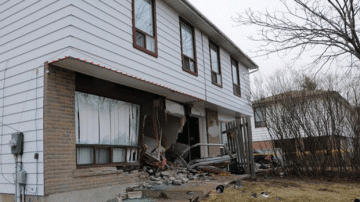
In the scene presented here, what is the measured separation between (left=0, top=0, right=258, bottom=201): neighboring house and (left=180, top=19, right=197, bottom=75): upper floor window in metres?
0.56

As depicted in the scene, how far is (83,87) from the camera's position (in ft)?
24.8

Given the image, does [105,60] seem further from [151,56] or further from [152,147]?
[152,147]

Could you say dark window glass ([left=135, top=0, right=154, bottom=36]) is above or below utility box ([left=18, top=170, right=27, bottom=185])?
above

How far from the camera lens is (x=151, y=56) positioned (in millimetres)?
9188

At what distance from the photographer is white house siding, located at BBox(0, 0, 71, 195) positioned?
6598 millimetres

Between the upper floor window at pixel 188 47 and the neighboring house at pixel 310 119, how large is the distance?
3226mm

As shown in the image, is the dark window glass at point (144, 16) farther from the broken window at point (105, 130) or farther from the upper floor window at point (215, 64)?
the upper floor window at point (215, 64)

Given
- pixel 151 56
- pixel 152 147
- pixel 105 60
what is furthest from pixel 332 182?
pixel 105 60

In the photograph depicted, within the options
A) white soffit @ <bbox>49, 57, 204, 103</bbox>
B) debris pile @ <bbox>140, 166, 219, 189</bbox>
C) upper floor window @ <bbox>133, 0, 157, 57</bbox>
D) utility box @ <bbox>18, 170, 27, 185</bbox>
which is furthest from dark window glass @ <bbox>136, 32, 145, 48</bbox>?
utility box @ <bbox>18, 170, 27, 185</bbox>

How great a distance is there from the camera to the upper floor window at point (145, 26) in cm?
880

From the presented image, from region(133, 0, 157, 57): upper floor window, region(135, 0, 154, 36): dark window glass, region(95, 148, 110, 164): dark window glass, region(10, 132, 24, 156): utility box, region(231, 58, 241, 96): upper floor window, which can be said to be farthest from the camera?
region(231, 58, 241, 96): upper floor window

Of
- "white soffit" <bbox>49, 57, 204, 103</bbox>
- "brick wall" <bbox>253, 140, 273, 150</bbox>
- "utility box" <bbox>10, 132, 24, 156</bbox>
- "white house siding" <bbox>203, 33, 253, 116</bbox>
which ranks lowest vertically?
"brick wall" <bbox>253, 140, 273, 150</bbox>

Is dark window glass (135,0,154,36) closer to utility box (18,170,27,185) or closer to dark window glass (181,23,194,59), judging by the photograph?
dark window glass (181,23,194,59)

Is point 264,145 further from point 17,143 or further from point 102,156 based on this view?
point 17,143
